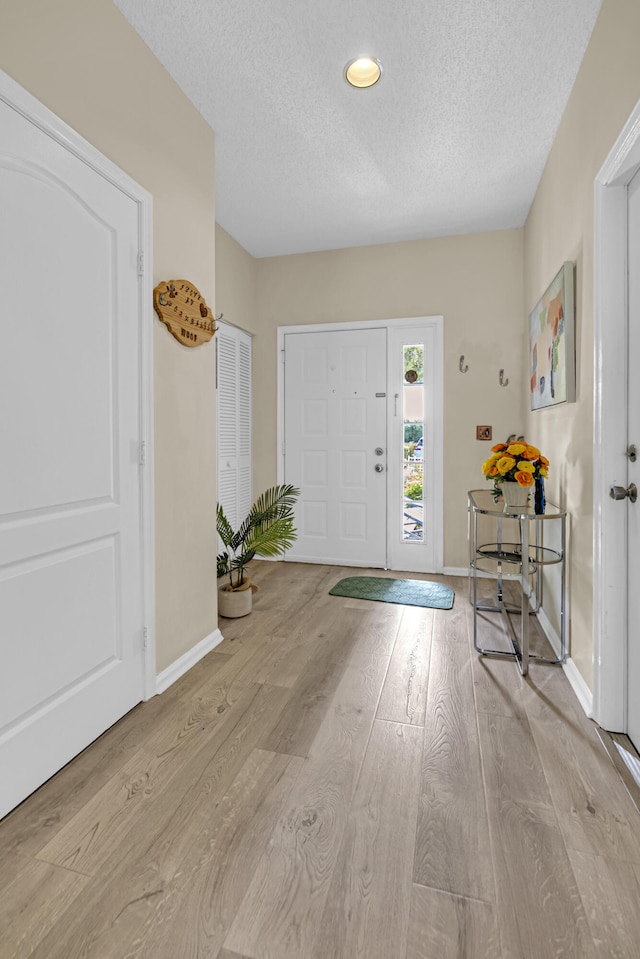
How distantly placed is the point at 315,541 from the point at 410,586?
3.49 ft

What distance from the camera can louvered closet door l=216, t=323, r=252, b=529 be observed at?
3.93 m

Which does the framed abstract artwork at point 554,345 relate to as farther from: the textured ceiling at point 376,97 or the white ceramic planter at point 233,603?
the white ceramic planter at point 233,603

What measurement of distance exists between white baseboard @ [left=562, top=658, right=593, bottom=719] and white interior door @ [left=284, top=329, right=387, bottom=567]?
206 cm

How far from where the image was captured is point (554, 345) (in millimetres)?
2557

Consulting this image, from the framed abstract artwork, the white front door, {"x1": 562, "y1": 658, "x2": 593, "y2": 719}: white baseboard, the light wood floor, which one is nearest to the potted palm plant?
the light wood floor

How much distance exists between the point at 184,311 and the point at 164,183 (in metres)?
0.54

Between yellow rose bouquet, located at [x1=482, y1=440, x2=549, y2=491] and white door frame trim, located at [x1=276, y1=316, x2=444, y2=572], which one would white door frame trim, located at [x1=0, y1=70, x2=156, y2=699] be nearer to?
yellow rose bouquet, located at [x1=482, y1=440, x2=549, y2=491]

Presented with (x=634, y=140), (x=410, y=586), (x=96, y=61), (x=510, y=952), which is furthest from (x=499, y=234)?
(x=510, y=952)

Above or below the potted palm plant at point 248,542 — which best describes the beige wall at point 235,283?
above

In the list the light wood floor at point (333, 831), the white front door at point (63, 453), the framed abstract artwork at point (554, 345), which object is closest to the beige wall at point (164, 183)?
the white front door at point (63, 453)

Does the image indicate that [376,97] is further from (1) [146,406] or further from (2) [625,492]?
(2) [625,492]

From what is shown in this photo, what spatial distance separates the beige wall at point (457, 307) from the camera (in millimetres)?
3865

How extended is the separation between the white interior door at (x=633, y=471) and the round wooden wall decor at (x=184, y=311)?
1.80 meters

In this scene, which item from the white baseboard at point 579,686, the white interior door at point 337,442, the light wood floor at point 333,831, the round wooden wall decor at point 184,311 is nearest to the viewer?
the light wood floor at point 333,831
